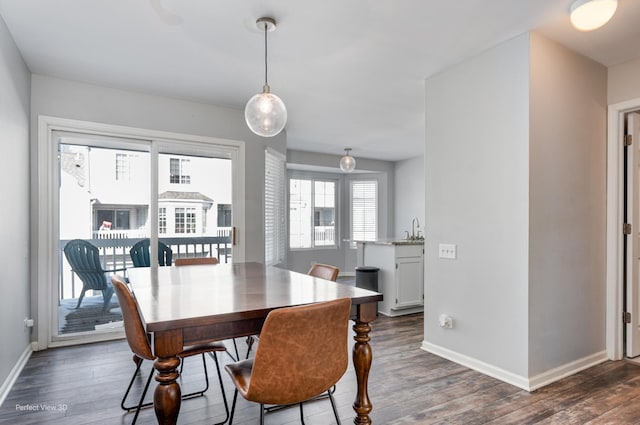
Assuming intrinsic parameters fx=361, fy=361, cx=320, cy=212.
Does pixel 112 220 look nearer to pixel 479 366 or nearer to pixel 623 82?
pixel 479 366

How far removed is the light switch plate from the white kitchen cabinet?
132cm

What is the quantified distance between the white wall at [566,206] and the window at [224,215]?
3.20 meters

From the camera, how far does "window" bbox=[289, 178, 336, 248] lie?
301 inches

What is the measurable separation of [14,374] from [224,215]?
2.35 m

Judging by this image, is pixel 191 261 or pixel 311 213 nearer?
pixel 191 261

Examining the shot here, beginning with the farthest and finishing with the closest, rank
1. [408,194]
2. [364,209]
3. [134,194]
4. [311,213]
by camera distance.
Answer: [364,209] → [311,213] → [408,194] → [134,194]

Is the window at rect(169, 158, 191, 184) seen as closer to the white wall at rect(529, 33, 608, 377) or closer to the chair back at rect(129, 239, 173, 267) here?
the chair back at rect(129, 239, 173, 267)

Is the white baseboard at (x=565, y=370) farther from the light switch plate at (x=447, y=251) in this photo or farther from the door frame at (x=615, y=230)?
the light switch plate at (x=447, y=251)

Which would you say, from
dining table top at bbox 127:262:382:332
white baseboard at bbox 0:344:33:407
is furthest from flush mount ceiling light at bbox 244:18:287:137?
white baseboard at bbox 0:344:33:407

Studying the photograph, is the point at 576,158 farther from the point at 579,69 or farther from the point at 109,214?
the point at 109,214

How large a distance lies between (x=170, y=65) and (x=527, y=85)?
2.88 m

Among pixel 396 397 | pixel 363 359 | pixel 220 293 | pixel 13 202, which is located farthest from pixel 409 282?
pixel 13 202

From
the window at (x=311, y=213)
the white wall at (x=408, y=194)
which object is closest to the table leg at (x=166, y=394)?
the window at (x=311, y=213)

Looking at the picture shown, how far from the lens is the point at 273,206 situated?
5086 mm
